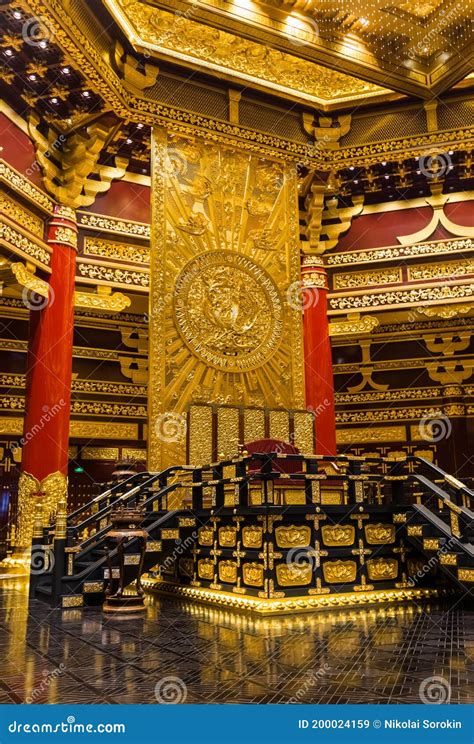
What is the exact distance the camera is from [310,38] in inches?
302

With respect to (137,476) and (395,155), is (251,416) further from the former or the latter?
(395,155)

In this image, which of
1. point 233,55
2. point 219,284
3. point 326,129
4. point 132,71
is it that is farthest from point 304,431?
point 233,55

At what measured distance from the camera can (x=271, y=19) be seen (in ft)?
24.6

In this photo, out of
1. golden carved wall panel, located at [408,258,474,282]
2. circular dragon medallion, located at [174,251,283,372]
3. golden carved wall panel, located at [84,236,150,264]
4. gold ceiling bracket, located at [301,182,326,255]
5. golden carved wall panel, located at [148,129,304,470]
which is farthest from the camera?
gold ceiling bracket, located at [301,182,326,255]

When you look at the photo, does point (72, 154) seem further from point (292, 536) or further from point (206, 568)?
point (292, 536)

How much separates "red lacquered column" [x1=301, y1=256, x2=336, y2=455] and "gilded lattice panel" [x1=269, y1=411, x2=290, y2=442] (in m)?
1.16

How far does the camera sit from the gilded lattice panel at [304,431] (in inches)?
294

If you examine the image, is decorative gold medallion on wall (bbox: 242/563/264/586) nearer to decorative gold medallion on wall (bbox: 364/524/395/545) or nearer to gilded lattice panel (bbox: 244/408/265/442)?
decorative gold medallion on wall (bbox: 364/524/395/545)

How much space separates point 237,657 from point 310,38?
23.2ft

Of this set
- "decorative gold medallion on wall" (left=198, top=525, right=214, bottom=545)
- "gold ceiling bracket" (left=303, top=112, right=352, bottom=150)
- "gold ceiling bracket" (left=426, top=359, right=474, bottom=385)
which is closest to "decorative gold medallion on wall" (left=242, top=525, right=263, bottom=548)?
"decorative gold medallion on wall" (left=198, top=525, right=214, bottom=545)

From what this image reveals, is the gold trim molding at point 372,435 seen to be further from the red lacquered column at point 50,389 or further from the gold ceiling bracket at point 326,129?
the red lacquered column at point 50,389

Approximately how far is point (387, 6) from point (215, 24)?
218 centimetres

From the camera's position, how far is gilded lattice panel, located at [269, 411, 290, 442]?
24.1 ft

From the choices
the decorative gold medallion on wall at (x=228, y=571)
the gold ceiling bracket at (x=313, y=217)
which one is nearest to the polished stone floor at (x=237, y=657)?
the decorative gold medallion on wall at (x=228, y=571)
